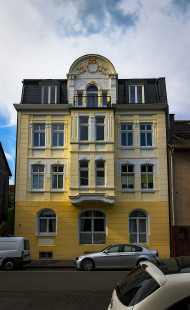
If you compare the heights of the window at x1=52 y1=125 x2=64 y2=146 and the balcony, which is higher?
the window at x1=52 y1=125 x2=64 y2=146

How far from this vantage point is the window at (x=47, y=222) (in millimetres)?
22172

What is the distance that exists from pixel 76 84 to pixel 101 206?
8.86 metres

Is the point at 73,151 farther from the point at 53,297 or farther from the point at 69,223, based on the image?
the point at 53,297

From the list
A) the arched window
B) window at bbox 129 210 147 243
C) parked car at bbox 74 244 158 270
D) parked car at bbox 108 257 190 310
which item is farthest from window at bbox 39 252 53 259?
parked car at bbox 108 257 190 310

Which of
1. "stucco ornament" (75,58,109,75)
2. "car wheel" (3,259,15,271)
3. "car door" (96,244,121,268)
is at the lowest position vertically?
"car wheel" (3,259,15,271)

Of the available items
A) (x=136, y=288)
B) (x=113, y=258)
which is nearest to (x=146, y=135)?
(x=113, y=258)

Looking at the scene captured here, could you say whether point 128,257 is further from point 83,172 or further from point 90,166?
point 83,172

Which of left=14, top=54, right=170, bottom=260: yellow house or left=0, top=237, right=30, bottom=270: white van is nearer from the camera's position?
left=0, top=237, right=30, bottom=270: white van

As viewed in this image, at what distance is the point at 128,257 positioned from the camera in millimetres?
16125

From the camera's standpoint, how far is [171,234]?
71.2 ft

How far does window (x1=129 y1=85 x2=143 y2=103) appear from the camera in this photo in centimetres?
2420

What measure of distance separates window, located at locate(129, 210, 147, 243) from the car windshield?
733 inches

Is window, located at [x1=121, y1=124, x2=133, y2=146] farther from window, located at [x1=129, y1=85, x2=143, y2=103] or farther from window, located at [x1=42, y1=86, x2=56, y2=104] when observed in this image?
window, located at [x1=42, y1=86, x2=56, y2=104]

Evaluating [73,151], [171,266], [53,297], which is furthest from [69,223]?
[171,266]
